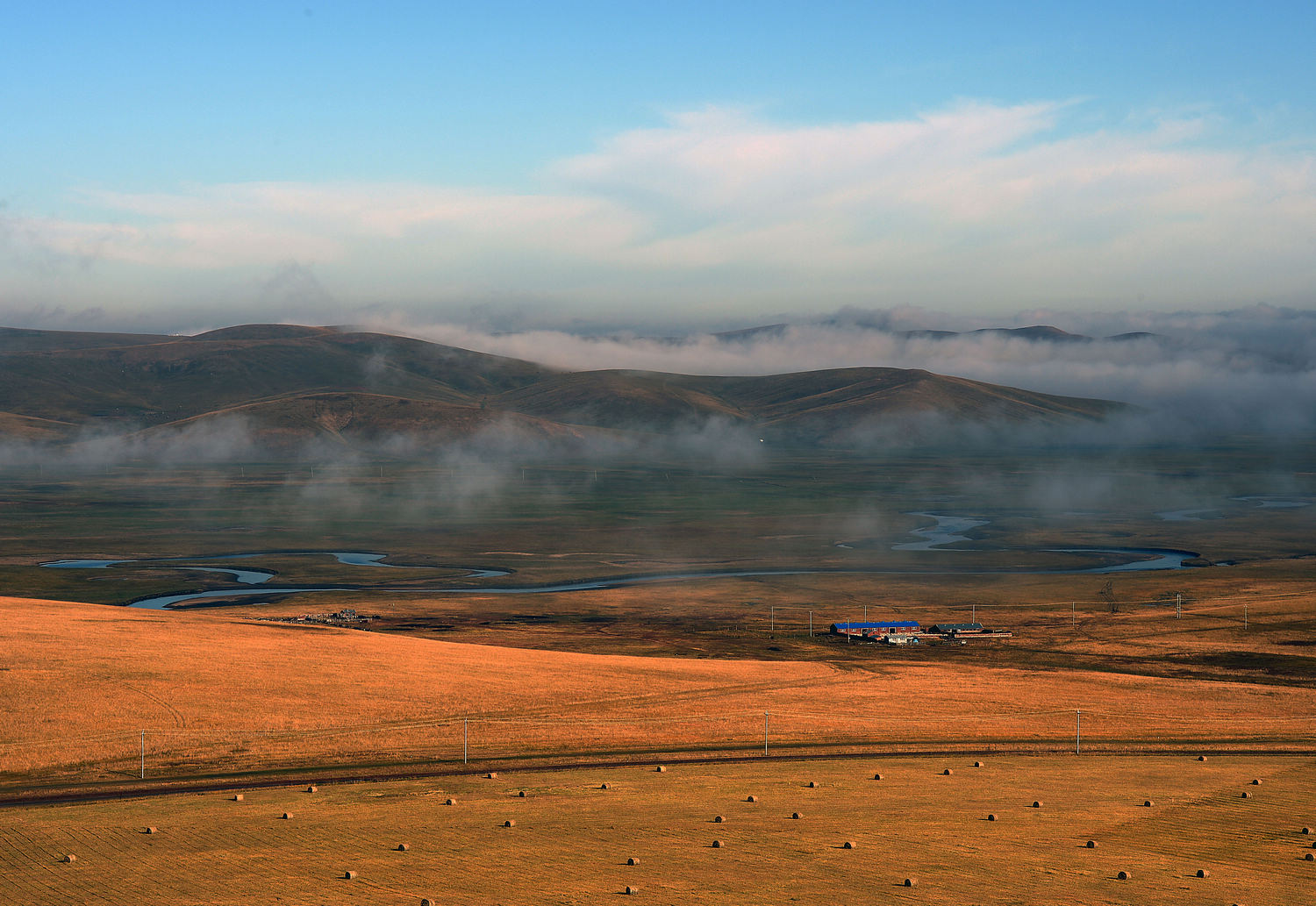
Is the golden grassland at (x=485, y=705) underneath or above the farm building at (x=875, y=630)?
above

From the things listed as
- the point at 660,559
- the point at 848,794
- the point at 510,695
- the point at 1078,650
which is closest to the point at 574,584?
the point at 660,559

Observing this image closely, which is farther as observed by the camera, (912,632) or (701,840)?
(912,632)

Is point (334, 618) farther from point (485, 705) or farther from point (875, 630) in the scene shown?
point (485, 705)

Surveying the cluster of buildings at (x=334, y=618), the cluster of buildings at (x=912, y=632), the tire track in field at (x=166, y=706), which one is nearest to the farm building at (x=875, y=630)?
the cluster of buildings at (x=912, y=632)

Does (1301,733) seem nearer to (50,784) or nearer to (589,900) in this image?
(589,900)

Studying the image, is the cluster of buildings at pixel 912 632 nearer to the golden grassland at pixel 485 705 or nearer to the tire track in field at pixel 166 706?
the golden grassland at pixel 485 705

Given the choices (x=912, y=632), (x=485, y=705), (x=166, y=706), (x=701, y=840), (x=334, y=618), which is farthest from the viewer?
(x=334, y=618)

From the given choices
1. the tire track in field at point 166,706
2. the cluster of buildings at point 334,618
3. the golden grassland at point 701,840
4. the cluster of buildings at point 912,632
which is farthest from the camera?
the cluster of buildings at point 334,618

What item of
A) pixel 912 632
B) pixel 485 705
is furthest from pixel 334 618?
pixel 485 705
